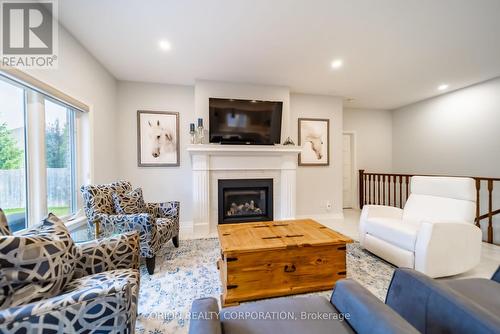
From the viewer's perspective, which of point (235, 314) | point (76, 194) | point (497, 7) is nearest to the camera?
point (235, 314)

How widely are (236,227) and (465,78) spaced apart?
14.1 ft

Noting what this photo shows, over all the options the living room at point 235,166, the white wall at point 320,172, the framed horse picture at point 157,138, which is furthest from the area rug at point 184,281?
the framed horse picture at point 157,138

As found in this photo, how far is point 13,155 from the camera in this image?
1620 mm

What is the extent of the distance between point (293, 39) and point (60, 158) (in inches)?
113

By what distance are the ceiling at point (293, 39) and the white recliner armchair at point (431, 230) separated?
160 cm

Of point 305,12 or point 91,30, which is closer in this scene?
point 305,12

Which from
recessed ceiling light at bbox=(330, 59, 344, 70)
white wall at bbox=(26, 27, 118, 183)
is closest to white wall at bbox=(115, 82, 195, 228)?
white wall at bbox=(26, 27, 118, 183)

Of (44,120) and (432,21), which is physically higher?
(432,21)

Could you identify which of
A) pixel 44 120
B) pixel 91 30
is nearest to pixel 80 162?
pixel 44 120

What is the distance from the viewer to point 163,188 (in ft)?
11.6

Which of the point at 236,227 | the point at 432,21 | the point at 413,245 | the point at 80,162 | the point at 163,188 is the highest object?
the point at 432,21

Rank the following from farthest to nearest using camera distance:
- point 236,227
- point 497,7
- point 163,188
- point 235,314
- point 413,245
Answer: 1. point 163,188
2. point 236,227
3. point 413,245
4. point 497,7
5. point 235,314

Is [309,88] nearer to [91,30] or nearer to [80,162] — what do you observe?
[91,30]

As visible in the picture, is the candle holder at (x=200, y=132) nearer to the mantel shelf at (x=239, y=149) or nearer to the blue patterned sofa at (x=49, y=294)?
the mantel shelf at (x=239, y=149)
